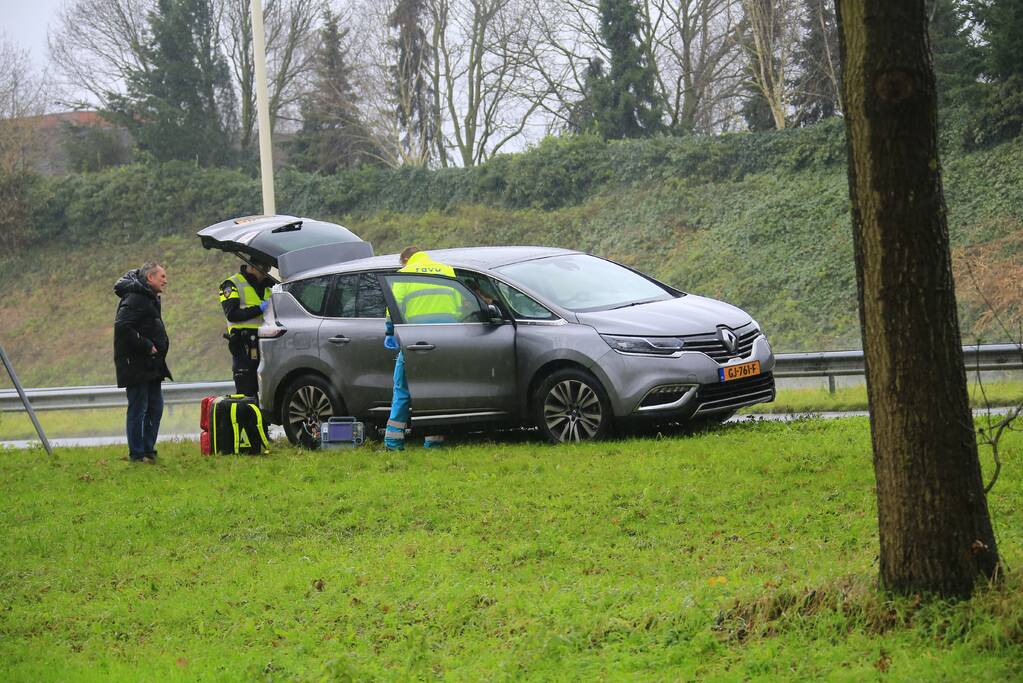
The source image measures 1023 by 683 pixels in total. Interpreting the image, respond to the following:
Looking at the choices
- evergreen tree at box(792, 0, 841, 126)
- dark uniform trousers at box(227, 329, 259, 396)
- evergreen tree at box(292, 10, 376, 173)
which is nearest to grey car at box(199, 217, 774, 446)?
dark uniform trousers at box(227, 329, 259, 396)

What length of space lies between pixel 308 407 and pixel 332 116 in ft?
92.1

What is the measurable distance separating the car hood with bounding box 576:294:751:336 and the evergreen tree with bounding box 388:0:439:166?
27.5 metres

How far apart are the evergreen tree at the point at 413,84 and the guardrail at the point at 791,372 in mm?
20500

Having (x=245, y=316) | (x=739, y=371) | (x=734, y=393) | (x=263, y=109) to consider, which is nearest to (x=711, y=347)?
(x=739, y=371)

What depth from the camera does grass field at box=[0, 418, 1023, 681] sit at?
512 centimetres

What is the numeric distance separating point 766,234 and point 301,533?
20212 mm

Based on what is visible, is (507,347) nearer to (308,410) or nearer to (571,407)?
(571,407)

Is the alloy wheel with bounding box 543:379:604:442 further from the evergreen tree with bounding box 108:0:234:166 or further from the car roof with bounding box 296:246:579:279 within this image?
the evergreen tree with bounding box 108:0:234:166

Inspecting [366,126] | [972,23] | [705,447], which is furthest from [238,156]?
[705,447]

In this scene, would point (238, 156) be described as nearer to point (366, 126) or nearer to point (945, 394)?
point (366, 126)

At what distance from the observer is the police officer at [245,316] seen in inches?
537

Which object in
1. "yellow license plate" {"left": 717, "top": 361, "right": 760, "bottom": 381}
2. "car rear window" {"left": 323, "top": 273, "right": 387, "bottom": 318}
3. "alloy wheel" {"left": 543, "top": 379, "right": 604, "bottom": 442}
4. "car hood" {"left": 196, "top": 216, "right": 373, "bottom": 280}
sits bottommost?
"alloy wheel" {"left": 543, "top": 379, "right": 604, "bottom": 442}

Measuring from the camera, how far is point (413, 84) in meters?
37.9

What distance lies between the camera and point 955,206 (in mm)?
24953
